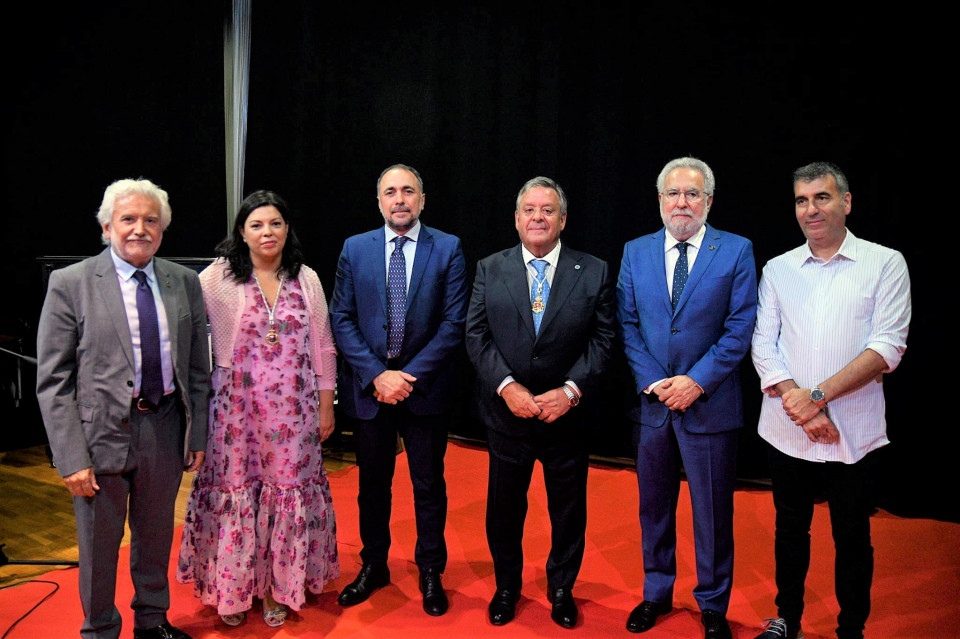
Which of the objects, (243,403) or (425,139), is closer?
(243,403)

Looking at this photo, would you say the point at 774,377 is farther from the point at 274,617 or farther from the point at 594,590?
the point at 274,617

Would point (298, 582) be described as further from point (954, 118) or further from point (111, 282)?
point (954, 118)

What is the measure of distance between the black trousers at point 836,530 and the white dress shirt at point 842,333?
6 cm

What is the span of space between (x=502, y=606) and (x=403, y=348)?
1.09m

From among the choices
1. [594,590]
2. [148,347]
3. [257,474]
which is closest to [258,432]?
[257,474]

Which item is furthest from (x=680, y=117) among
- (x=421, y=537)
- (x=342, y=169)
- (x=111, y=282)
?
(x=111, y=282)

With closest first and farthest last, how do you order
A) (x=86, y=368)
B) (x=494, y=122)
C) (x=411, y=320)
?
(x=86, y=368) < (x=411, y=320) < (x=494, y=122)

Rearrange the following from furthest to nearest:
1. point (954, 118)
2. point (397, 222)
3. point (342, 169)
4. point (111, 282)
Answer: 1. point (342, 169)
2. point (954, 118)
3. point (397, 222)
4. point (111, 282)

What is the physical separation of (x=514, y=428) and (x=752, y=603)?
50.3 inches

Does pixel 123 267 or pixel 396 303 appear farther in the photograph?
pixel 396 303

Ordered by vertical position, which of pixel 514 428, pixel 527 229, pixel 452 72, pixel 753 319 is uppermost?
pixel 452 72

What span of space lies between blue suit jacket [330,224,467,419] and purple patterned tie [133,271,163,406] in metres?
0.72

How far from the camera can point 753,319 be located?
8.60ft

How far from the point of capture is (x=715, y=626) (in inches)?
103
